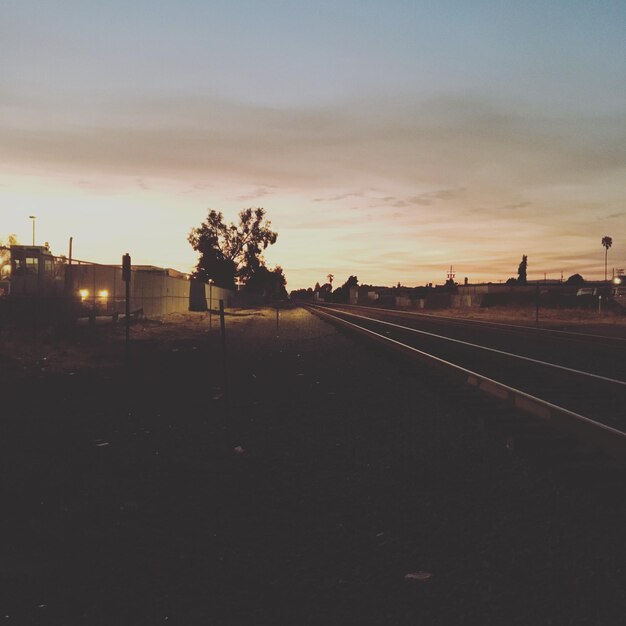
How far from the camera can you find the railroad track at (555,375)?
7.49m

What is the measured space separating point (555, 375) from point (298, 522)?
10272 millimetres

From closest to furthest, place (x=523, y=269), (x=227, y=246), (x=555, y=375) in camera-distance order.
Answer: (x=555, y=375), (x=227, y=246), (x=523, y=269)

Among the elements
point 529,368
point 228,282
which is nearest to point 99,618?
point 529,368

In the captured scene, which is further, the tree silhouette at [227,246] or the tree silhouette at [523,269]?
the tree silhouette at [523,269]

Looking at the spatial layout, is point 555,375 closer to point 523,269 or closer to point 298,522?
point 298,522

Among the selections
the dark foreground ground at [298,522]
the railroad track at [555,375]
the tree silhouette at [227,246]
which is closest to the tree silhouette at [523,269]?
the tree silhouette at [227,246]

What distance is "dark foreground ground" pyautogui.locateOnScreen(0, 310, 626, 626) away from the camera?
3.28m

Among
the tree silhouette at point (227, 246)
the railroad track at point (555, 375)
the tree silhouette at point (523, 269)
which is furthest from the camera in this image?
the tree silhouette at point (523, 269)

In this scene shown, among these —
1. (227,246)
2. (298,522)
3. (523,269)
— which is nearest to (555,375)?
(298,522)

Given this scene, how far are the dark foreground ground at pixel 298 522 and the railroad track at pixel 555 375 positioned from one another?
980 millimetres

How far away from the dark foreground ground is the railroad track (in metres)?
0.98

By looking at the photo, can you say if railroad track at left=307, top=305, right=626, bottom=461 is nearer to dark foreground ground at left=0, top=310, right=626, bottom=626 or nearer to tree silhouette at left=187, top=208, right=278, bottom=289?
dark foreground ground at left=0, top=310, right=626, bottom=626

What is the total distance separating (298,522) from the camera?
4473 millimetres

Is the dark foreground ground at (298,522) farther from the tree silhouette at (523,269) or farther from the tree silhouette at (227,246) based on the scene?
the tree silhouette at (523,269)
